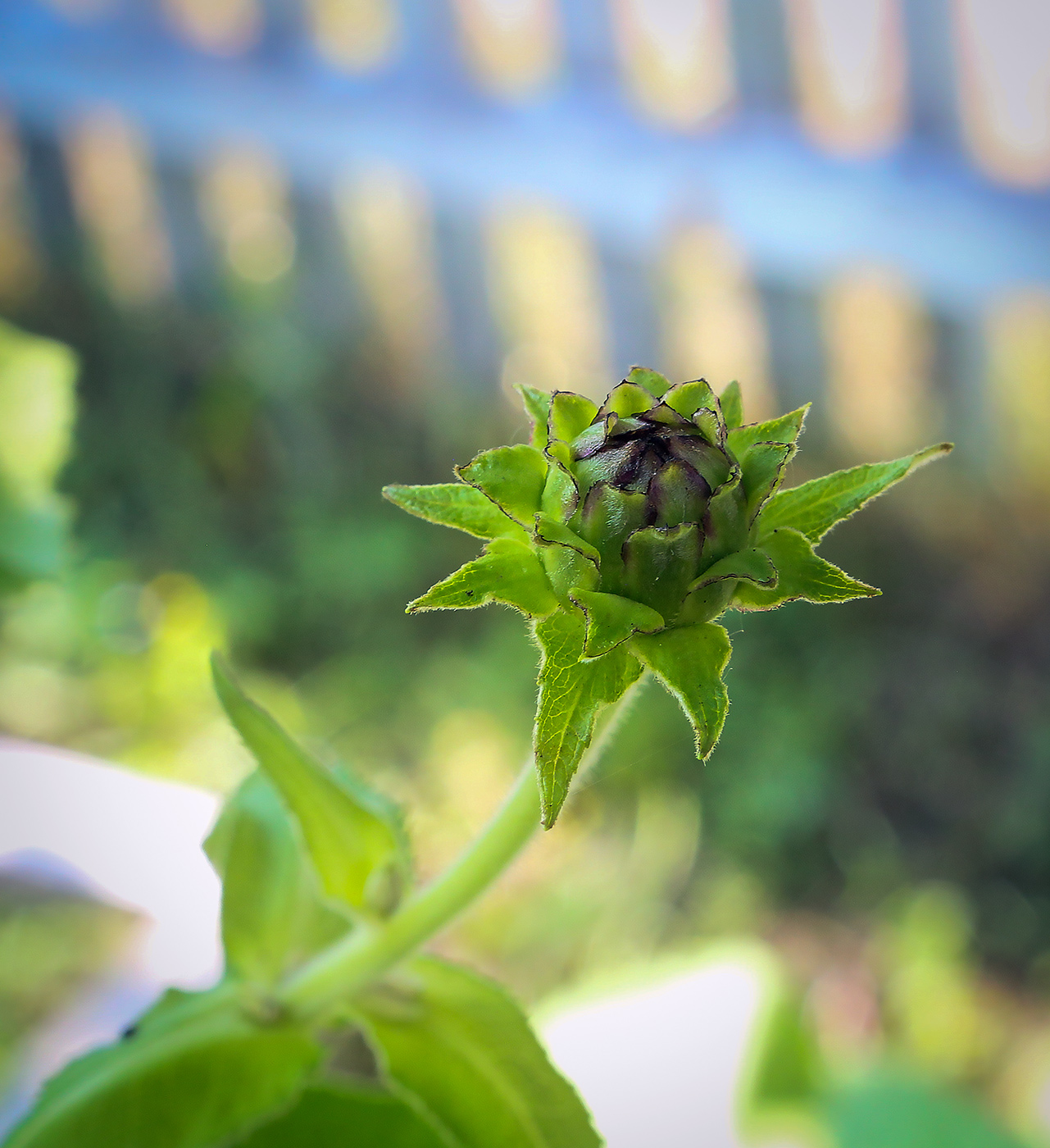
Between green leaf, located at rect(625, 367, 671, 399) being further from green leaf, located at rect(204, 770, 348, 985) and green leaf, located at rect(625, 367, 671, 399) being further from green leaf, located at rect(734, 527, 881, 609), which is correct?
green leaf, located at rect(204, 770, 348, 985)

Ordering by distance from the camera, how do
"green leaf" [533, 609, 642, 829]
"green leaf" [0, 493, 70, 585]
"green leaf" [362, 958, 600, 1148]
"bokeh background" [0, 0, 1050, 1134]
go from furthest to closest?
"bokeh background" [0, 0, 1050, 1134], "green leaf" [0, 493, 70, 585], "green leaf" [362, 958, 600, 1148], "green leaf" [533, 609, 642, 829]

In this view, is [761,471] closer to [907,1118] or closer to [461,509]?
[461,509]

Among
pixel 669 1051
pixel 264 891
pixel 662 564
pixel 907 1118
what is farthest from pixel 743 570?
pixel 907 1118

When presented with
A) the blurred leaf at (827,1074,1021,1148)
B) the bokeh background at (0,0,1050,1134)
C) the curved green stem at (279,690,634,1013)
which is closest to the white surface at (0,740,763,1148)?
the curved green stem at (279,690,634,1013)

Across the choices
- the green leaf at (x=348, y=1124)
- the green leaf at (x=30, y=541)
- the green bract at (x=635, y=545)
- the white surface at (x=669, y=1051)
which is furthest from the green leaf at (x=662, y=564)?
the white surface at (x=669, y=1051)

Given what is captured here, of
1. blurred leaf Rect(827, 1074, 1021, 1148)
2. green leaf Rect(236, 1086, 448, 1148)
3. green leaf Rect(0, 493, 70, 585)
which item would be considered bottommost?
blurred leaf Rect(827, 1074, 1021, 1148)

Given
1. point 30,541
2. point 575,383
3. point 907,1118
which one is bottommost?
point 907,1118
